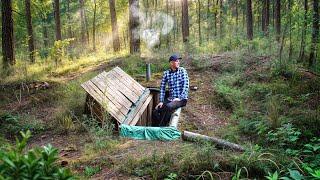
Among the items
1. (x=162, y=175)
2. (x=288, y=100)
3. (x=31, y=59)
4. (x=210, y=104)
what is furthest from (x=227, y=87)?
(x=31, y=59)

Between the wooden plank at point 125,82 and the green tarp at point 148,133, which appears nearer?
the green tarp at point 148,133

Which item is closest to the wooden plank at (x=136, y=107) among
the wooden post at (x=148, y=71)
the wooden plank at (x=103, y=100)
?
the wooden plank at (x=103, y=100)

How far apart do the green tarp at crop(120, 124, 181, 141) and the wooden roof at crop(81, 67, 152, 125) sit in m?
0.43

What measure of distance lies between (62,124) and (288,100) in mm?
5094

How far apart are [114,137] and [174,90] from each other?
2.53 metres

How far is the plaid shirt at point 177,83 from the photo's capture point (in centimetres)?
890

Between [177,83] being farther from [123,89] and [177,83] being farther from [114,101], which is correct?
[114,101]

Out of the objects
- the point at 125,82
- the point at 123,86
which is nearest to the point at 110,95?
the point at 123,86

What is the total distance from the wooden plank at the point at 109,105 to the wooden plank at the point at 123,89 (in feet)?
3.29

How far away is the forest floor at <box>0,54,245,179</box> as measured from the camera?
5.70m

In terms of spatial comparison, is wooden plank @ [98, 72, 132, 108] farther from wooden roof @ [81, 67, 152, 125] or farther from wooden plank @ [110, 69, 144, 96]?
wooden plank @ [110, 69, 144, 96]

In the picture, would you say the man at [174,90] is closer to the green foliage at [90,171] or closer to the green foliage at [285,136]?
the green foliage at [285,136]

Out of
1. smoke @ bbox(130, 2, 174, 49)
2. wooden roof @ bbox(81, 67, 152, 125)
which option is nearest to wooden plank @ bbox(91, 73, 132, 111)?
wooden roof @ bbox(81, 67, 152, 125)

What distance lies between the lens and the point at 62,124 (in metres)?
7.96
